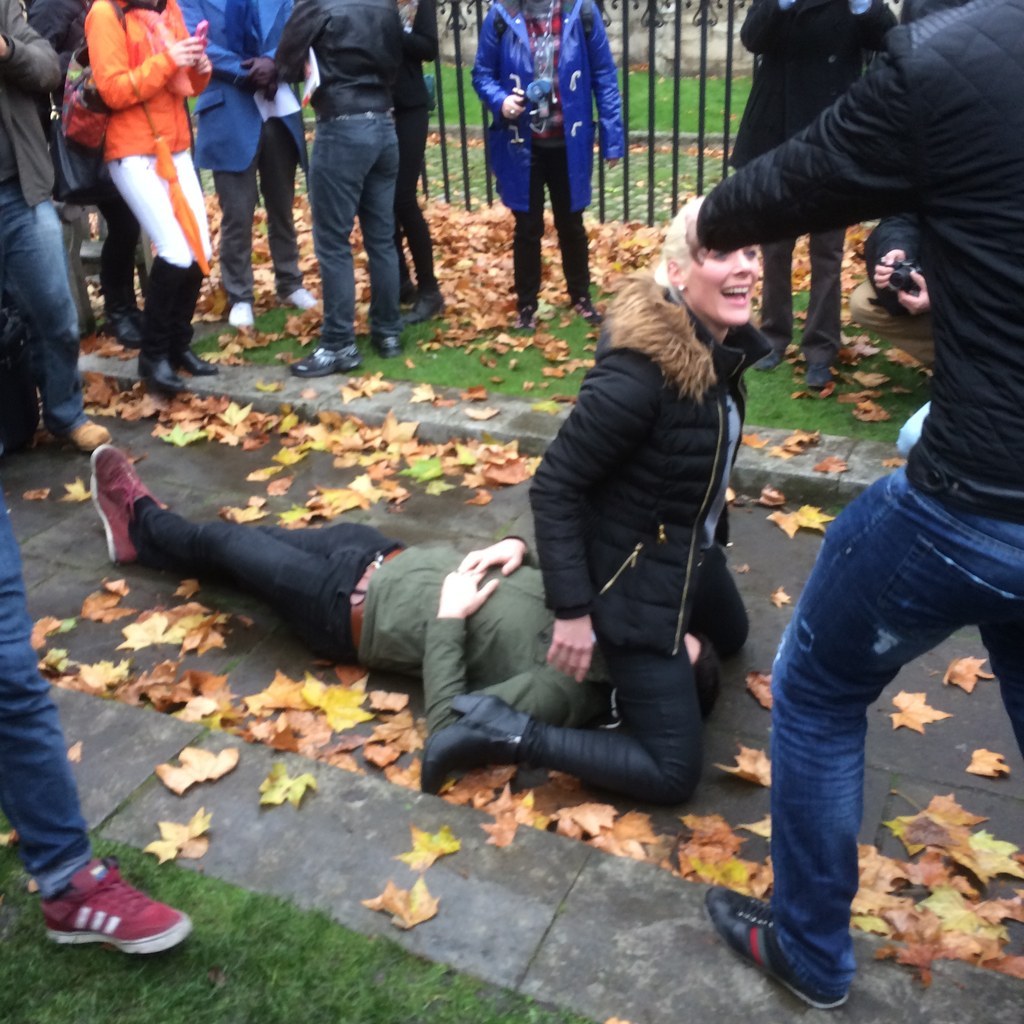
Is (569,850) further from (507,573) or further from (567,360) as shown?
(567,360)

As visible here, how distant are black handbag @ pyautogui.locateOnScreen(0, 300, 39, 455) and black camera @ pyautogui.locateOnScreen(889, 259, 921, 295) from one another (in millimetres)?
3754

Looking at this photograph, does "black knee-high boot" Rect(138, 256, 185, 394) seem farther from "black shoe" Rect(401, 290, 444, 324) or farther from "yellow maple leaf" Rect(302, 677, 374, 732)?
"yellow maple leaf" Rect(302, 677, 374, 732)

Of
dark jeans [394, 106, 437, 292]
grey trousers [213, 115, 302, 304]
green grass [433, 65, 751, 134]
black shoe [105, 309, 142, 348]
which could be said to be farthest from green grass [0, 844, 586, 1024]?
green grass [433, 65, 751, 134]

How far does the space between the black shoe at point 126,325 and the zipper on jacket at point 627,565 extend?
4.54m

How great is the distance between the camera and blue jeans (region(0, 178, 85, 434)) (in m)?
5.04

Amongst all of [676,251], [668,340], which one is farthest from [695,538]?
[676,251]

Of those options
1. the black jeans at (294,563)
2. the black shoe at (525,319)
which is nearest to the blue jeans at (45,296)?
the black jeans at (294,563)

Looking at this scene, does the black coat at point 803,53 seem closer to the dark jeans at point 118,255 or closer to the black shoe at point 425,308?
the black shoe at point 425,308

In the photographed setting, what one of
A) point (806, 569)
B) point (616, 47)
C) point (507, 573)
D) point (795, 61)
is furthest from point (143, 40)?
point (616, 47)

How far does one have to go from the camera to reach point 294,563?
3.86 m

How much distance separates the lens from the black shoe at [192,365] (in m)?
6.36

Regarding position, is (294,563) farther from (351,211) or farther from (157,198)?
(351,211)

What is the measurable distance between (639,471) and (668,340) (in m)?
0.35

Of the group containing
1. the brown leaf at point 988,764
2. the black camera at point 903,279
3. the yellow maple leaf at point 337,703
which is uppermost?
the black camera at point 903,279
